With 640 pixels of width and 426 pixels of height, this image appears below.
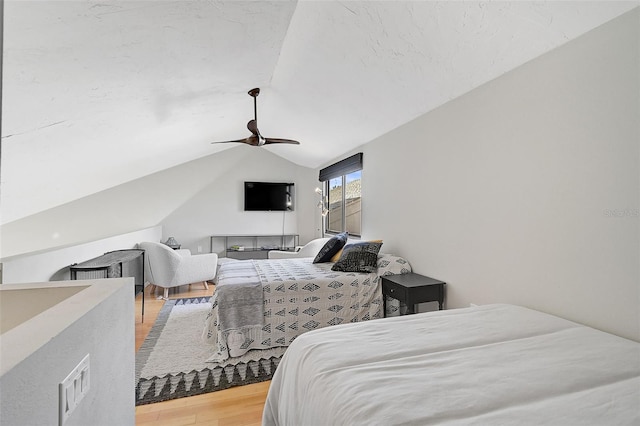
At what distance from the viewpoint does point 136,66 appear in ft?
6.57

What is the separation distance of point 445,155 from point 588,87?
3.61ft

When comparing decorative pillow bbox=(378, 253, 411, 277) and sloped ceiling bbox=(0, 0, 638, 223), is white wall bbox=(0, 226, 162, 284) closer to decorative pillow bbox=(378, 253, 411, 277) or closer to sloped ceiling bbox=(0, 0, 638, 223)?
sloped ceiling bbox=(0, 0, 638, 223)

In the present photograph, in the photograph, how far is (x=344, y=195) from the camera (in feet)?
17.1

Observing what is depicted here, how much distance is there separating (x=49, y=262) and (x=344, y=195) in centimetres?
386

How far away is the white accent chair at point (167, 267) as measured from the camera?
13.8ft

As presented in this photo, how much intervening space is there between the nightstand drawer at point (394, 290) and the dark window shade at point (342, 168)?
189 cm

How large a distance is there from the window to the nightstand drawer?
63.8 inches

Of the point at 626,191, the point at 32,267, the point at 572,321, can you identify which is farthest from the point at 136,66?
the point at 572,321

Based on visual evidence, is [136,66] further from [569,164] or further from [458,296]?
[458,296]

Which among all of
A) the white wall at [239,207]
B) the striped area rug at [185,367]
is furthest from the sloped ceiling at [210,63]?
the white wall at [239,207]

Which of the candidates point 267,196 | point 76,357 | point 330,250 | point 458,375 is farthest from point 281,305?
point 267,196

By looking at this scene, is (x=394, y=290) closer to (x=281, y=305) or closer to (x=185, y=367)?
(x=281, y=305)

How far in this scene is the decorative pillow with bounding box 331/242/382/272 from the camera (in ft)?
10.2

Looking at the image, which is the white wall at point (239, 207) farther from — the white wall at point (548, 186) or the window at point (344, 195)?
the white wall at point (548, 186)
